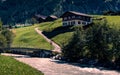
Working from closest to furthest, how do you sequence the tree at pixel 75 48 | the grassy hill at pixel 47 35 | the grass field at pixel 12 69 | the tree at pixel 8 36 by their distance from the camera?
the grass field at pixel 12 69
the tree at pixel 75 48
the grassy hill at pixel 47 35
the tree at pixel 8 36

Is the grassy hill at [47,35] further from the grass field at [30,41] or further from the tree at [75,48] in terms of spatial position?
the tree at [75,48]

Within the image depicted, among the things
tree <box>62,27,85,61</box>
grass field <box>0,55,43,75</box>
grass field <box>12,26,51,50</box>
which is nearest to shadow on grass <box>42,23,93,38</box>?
grass field <box>12,26,51,50</box>

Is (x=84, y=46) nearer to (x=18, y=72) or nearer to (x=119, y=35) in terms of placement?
(x=119, y=35)

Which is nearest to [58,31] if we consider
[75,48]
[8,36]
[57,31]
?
[57,31]

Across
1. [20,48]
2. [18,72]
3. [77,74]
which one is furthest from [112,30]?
[18,72]

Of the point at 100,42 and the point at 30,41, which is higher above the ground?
the point at 100,42

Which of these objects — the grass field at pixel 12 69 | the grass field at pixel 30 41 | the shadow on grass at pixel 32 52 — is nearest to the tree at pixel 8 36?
the grass field at pixel 30 41

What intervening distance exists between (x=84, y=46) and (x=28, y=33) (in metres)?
50.2

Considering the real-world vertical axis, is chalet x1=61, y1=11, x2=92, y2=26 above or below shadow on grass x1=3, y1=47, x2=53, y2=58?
above

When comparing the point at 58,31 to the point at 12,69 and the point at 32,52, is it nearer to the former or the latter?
the point at 32,52

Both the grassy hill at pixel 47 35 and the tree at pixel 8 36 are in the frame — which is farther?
the tree at pixel 8 36

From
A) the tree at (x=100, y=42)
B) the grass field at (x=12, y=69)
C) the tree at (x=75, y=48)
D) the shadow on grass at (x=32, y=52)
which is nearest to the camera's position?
the grass field at (x=12, y=69)

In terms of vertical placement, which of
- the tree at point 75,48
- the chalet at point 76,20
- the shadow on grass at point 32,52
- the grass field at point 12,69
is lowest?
the shadow on grass at point 32,52

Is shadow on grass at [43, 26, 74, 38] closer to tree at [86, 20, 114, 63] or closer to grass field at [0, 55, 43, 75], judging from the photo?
tree at [86, 20, 114, 63]
